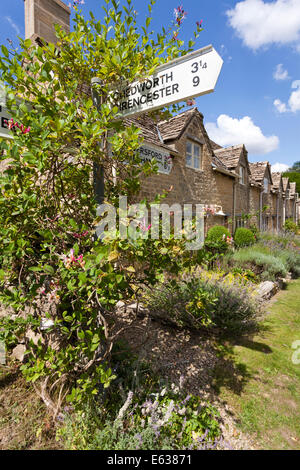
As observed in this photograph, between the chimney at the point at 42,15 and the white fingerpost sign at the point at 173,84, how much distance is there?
171 inches

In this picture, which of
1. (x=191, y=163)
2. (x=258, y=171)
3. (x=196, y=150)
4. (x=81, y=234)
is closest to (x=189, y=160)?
(x=191, y=163)

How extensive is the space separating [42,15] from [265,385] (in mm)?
8373

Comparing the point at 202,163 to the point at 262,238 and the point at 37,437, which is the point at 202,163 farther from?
the point at 37,437

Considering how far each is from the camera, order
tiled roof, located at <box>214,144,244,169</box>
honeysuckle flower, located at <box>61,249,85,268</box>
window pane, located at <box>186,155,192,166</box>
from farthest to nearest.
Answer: tiled roof, located at <box>214,144,244,169</box>, window pane, located at <box>186,155,192,166</box>, honeysuckle flower, located at <box>61,249,85,268</box>

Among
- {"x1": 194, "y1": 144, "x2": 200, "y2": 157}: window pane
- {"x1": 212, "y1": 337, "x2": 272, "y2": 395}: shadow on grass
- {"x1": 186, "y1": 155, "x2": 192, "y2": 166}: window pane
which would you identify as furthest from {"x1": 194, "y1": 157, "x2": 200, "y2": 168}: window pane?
{"x1": 212, "y1": 337, "x2": 272, "y2": 395}: shadow on grass

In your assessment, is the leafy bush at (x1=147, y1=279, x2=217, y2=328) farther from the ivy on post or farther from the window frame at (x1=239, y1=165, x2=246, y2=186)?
the window frame at (x1=239, y1=165, x2=246, y2=186)

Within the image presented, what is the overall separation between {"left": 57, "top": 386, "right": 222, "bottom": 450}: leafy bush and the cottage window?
8037 millimetres

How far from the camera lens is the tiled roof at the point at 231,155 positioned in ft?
42.9

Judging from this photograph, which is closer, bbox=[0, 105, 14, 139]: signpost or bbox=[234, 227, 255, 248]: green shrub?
bbox=[0, 105, 14, 139]: signpost

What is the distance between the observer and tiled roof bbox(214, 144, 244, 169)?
13071 millimetres

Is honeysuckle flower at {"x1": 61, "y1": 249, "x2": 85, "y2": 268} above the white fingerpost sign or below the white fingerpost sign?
below

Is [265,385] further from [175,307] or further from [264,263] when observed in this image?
[264,263]

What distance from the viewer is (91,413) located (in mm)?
2109

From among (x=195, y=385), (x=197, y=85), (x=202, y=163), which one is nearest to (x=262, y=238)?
(x=202, y=163)
